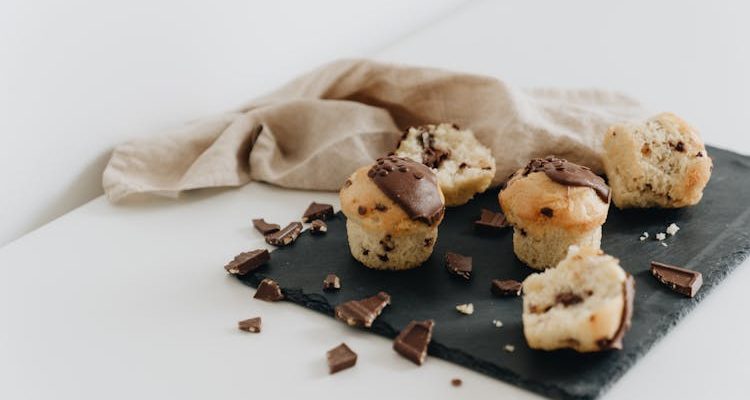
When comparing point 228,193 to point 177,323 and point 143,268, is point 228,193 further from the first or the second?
point 177,323

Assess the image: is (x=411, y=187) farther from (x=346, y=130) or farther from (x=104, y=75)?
(x=104, y=75)

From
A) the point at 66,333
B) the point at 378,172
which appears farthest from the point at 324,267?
the point at 66,333

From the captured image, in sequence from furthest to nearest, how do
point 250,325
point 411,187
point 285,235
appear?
point 285,235 → point 411,187 → point 250,325

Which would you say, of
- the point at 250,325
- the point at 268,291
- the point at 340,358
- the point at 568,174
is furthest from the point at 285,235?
the point at 568,174

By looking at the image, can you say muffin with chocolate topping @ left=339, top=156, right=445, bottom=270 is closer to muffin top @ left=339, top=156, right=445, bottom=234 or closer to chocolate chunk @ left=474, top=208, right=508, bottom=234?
muffin top @ left=339, top=156, right=445, bottom=234

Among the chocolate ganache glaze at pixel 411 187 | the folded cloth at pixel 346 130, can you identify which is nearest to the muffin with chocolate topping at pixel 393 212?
the chocolate ganache glaze at pixel 411 187

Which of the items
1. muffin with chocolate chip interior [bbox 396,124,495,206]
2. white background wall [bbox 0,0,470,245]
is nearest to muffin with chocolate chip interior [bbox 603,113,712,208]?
muffin with chocolate chip interior [bbox 396,124,495,206]

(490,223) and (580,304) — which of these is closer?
(580,304)
